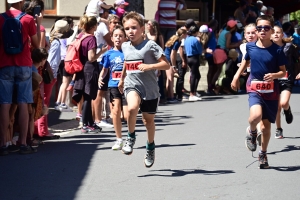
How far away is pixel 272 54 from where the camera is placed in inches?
342

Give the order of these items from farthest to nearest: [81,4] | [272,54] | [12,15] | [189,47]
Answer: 1. [81,4]
2. [189,47]
3. [12,15]
4. [272,54]

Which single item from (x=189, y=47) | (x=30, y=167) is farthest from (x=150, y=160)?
(x=189, y=47)

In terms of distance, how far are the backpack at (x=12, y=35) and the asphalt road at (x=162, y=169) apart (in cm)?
138

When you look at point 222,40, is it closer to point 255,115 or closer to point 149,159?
point 255,115

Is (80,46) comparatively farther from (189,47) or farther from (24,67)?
(189,47)

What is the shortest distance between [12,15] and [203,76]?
39.6 feet

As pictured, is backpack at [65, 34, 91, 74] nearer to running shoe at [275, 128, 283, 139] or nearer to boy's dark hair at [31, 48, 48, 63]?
boy's dark hair at [31, 48, 48, 63]

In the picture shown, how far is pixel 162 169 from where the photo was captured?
28.4 ft

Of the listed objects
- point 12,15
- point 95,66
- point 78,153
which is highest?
point 12,15

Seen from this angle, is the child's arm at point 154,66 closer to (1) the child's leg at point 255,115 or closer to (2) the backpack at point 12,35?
(1) the child's leg at point 255,115

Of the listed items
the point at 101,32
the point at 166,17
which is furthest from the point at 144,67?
the point at 166,17

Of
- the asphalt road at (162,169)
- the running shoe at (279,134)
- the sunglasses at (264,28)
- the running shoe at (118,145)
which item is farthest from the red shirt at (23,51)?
the running shoe at (279,134)

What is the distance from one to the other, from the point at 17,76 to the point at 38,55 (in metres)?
0.76

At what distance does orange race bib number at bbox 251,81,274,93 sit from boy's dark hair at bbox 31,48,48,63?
325 cm
